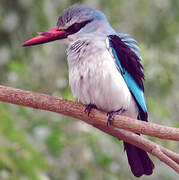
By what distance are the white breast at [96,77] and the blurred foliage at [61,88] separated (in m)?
0.56

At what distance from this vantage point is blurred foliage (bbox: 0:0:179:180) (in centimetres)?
346

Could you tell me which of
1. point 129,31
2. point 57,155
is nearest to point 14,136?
point 57,155

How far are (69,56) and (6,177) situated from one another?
36.4 inches

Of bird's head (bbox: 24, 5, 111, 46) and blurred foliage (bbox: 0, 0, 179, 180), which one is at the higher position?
bird's head (bbox: 24, 5, 111, 46)

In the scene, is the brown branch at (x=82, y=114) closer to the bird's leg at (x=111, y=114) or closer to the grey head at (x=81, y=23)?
the bird's leg at (x=111, y=114)

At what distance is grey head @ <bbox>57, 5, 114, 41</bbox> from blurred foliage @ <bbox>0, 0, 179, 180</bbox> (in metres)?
0.74

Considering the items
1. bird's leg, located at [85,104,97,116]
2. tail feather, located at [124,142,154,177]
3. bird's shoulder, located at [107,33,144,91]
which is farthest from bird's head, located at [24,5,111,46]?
tail feather, located at [124,142,154,177]

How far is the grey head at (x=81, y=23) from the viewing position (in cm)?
327

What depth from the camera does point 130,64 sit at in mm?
3352

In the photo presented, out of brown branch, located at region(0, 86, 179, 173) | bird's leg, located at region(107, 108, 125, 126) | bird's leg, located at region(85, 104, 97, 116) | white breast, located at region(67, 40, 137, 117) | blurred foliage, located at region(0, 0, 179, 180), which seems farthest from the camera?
blurred foliage, located at region(0, 0, 179, 180)

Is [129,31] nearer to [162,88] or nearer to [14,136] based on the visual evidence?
[162,88]

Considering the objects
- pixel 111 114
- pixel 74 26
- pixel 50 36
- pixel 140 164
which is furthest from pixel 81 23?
pixel 140 164

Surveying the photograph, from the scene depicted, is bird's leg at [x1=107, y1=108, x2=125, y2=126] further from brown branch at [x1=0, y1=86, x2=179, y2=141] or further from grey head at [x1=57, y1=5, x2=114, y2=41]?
grey head at [x1=57, y1=5, x2=114, y2=41]

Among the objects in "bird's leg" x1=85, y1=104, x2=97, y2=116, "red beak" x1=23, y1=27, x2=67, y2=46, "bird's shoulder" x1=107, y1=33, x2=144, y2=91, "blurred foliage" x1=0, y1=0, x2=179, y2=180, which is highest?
"red beak" x1=23, y1=27, x2=67, y2=46
